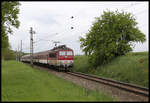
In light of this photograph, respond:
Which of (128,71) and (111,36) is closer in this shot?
(128,71)

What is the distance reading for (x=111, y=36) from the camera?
21.8 m

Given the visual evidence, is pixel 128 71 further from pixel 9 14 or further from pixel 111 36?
pixel 9 14

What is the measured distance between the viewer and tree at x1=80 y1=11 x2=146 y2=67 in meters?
21.7

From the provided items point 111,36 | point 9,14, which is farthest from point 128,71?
point 9,14

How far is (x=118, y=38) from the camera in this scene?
22188 mm

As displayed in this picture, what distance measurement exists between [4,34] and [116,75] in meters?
11.8

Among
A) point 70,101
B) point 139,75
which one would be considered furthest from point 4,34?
point 139,75

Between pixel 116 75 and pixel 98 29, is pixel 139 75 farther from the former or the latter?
pixel 98 29

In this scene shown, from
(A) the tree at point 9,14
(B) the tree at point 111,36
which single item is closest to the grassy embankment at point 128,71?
(B) the tree at point 111,36

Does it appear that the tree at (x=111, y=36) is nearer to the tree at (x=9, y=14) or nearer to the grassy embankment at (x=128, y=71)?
the grassy embankment at (x=128, y=71)

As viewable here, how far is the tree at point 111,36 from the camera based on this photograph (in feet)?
71.1

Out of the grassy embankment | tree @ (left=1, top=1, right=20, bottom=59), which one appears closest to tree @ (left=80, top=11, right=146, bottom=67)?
the grassy embankment

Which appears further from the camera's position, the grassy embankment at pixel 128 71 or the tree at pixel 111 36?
the tree at pixel 111 36

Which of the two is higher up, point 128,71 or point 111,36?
point 111,36
